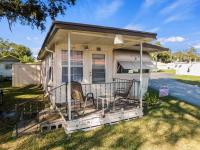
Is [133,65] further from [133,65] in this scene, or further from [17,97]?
[17,97]

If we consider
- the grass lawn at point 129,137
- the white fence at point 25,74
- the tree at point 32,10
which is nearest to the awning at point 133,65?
the grass lawn at point 129,137

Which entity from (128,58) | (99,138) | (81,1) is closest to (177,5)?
(128,58)

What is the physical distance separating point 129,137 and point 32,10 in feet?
25.1

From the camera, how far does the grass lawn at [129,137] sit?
4797mm

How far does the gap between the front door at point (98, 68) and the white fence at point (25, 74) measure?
1236 cm

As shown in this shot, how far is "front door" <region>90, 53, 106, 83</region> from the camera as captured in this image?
29.3ft

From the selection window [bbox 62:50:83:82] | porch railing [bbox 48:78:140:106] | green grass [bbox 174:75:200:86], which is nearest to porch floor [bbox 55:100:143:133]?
porch railing [bbox 48:78:140:106]

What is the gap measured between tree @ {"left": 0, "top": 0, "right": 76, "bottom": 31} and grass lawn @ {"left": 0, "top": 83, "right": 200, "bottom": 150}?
5.81 m

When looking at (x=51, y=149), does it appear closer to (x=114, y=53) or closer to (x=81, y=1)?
(x=114, y=53)

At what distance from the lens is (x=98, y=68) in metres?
9.09

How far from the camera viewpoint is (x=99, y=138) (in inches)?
205

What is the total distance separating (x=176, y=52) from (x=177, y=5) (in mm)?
79324

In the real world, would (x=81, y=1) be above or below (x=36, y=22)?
above

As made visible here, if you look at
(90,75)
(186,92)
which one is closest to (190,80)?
(186,92)
